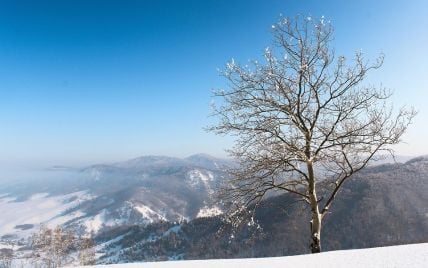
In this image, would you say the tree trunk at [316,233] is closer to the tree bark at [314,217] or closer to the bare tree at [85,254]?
the tree bark at [314,217]

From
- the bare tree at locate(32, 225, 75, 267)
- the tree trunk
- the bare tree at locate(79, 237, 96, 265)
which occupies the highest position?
the tree trunk

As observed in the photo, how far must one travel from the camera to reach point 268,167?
1522 cm

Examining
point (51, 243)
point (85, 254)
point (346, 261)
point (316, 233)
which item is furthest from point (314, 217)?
point (85, 254)

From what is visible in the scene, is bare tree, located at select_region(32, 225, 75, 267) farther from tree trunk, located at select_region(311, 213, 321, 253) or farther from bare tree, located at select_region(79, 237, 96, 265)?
tree trunk, located at select_region(311, 213, 321, 253)

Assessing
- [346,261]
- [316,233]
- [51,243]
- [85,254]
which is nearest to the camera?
[346,261]

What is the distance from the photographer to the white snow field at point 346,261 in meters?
7.81

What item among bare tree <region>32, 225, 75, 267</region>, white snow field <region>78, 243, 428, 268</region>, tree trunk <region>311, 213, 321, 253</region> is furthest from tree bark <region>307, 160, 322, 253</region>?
bare tree <region>32, 225, 75, 267</region>

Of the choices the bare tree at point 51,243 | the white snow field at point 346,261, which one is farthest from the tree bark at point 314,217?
the bare tree at point 51,243

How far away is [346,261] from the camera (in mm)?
8336

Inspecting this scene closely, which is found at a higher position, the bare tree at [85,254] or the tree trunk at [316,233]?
the tree trunk at [316,233]

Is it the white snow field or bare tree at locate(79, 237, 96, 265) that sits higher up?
the white snow field

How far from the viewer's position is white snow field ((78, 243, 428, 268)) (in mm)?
7809

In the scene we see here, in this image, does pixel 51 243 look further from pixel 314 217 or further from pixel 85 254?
pixel 314 217

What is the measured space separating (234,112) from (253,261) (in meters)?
6.89
